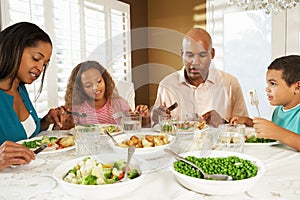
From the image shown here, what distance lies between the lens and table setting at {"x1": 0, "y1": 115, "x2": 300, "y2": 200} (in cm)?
57

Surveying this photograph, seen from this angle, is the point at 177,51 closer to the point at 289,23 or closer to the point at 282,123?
the point at 282,123

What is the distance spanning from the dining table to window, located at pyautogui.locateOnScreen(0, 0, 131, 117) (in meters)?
1.07

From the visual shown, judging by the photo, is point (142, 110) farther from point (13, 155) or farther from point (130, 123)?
point (13, 155)

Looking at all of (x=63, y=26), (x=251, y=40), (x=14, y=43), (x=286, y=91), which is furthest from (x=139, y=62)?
(x=251, y=40)

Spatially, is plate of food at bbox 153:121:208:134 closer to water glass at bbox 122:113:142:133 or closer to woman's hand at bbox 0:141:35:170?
water glass at bbox 122:113:142:133

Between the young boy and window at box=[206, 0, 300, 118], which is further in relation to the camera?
window at box=[206, 0, 300, 118]

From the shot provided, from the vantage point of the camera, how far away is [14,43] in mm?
1159

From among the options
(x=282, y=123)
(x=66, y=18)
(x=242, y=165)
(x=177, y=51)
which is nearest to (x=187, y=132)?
(x=177, y=51)

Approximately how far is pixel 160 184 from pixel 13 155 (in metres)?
0.43

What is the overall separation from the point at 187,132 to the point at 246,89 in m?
1.70

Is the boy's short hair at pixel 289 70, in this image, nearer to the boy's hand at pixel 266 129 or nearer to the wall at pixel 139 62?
the boy's hand at pixel 266 129

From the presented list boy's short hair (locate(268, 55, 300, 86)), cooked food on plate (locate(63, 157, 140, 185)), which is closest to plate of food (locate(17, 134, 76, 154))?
cooked food on plate (locate(63, 157, 140, 185))

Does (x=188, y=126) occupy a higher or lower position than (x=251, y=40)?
lower

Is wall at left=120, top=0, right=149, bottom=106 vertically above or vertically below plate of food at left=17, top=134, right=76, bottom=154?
above
